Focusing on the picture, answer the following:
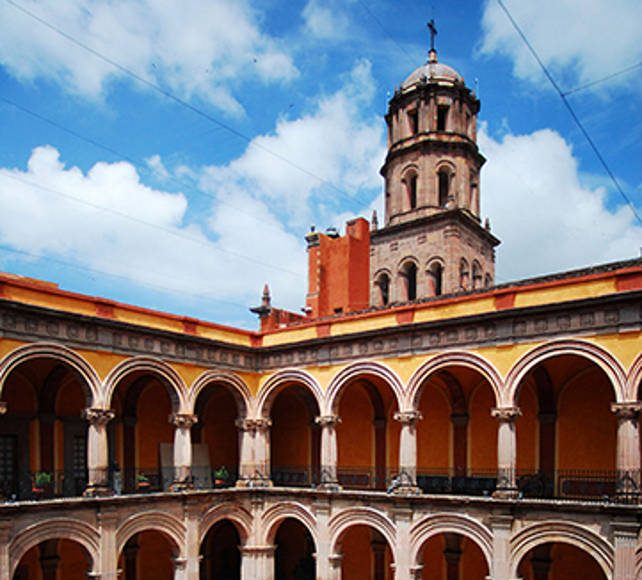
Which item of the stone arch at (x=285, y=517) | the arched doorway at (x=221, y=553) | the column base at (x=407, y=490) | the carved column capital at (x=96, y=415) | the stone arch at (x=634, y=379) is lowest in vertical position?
the arched doorway at (x=221, y=553)

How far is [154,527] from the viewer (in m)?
16.4

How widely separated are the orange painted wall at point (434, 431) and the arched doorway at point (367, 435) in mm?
826

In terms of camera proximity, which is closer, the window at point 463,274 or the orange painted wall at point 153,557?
the orange painted wall at point 153,557

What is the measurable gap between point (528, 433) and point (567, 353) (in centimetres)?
381

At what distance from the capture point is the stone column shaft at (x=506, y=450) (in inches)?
574

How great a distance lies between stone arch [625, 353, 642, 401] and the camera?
1310 centimetres

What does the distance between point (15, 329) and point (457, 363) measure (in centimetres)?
993

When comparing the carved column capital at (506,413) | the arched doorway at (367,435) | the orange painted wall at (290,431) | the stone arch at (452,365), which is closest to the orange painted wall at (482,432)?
the stone arch at (452,365)

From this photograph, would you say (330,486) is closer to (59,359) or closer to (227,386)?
(227,386)

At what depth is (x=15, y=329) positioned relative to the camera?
14078mm

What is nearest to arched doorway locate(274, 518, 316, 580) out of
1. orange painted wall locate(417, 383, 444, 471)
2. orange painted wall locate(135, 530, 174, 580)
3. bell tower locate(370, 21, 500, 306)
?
orange painted wall locate(135, 530, 174, 580)

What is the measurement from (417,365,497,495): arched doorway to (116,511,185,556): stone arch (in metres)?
6.64

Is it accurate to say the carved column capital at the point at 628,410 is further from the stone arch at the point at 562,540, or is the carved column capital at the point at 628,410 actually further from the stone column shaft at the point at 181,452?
the stone column shaft at the point at 181,452

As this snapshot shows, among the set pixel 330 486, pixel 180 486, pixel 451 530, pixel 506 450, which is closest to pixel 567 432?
pixel 506 450
